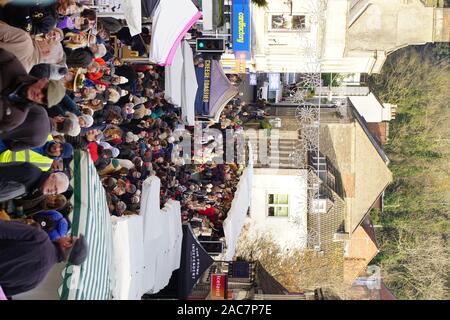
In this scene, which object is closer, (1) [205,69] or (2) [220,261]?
(2) [220,261]

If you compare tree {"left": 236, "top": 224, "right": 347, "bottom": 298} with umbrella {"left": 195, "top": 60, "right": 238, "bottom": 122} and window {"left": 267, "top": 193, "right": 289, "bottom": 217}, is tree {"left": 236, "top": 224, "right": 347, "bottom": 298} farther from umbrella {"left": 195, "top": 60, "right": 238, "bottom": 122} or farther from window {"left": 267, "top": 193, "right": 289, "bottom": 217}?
umbrella {"left": 195, "top": 60, "right": 238, "bottom": 122}

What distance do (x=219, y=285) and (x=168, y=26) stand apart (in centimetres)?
819

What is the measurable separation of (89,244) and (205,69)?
13817mm

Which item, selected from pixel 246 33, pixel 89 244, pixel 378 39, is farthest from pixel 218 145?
pixel 89 244

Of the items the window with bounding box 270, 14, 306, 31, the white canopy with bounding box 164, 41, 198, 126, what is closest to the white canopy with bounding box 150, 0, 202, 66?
the white canopy with bounding box 164, 41, 198, 126

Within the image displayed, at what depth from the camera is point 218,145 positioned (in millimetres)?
Result: 21172

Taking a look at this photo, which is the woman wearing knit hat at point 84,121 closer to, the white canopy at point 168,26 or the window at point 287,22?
the white canopy at point 168,26

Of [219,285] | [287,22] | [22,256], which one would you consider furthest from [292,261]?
[22,256]

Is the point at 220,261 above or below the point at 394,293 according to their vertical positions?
above

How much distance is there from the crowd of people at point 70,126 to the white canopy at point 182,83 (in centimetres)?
53

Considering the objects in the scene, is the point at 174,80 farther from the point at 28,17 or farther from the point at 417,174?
the point at 417,174

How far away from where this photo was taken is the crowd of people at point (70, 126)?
21.8 ft

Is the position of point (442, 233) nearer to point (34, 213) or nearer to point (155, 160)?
point (155, 160)

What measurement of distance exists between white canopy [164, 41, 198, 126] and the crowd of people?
53 cm
